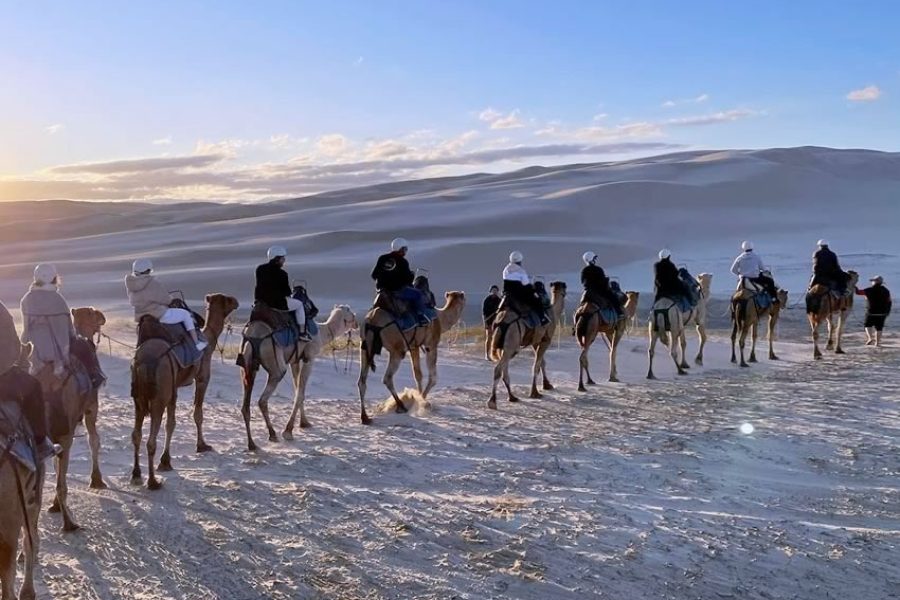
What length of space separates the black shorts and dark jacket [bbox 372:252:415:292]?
43.1ft

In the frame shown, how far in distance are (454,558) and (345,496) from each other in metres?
1.95

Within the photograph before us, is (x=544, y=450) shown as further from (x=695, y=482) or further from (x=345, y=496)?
(x=345, y=496)

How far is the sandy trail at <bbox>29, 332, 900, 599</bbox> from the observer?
21.7ft

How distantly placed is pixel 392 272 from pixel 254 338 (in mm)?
2637

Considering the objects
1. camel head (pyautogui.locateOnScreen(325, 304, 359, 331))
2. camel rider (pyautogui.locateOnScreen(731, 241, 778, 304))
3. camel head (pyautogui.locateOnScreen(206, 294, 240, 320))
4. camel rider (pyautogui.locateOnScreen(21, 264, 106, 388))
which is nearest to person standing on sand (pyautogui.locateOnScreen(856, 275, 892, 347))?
camel rider (pyautogui.locateOnScreen(731, 241, 778, 304))

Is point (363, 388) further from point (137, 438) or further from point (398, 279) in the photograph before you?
point (137, 438)

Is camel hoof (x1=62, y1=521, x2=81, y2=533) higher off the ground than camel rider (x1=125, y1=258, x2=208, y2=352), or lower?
lower

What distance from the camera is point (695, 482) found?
9039 millimetres

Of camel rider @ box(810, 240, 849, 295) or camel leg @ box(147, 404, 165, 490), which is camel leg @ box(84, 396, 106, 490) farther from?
camel rider @ box(810, 240, 849, 295)

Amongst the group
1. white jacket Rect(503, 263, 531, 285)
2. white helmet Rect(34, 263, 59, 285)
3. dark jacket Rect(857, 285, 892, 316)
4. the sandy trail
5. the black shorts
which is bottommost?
the sandy trail

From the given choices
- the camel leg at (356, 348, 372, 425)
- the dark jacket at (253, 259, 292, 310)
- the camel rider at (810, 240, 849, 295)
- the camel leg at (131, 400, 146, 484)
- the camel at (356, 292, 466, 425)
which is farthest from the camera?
the camel rider at (810, 240, 849, 295)

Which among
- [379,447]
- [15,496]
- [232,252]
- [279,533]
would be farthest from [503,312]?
[232,252]

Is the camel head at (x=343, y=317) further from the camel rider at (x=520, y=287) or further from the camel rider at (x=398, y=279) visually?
the camel rider at (x=520, y=287)

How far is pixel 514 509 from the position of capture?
7992 millimetres
